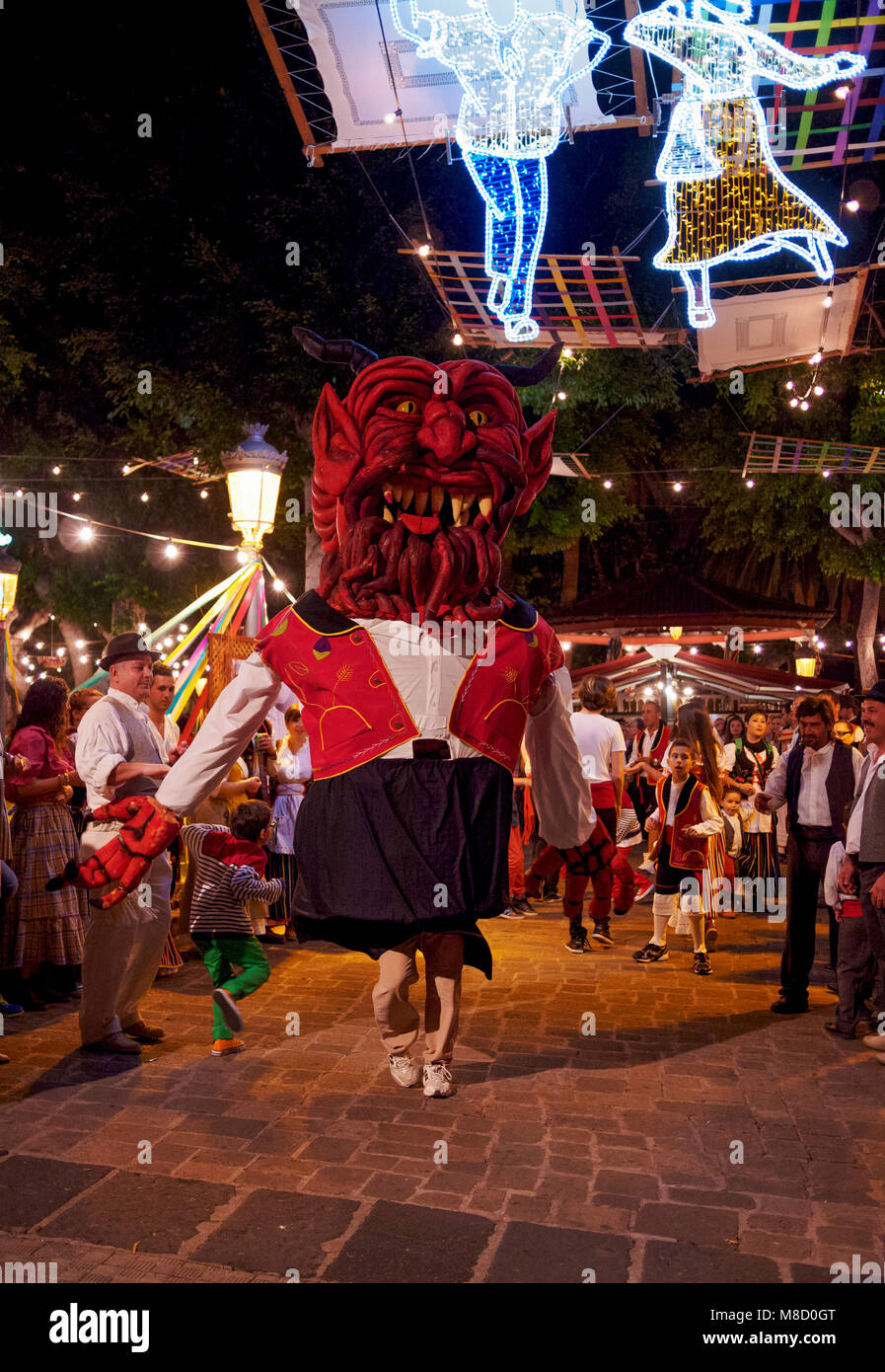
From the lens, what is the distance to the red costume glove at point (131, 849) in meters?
4.17

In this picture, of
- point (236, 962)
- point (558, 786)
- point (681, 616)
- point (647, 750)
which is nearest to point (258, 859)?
point (236, 962)

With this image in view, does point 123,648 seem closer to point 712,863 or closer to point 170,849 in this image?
point 170,849

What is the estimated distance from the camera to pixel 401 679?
3.95 m

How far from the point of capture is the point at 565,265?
26.6ft

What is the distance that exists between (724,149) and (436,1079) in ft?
21.9

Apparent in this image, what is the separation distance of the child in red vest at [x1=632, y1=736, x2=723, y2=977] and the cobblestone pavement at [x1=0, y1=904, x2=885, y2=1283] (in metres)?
1.06

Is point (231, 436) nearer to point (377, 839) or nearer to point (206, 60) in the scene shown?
point (206, 60)

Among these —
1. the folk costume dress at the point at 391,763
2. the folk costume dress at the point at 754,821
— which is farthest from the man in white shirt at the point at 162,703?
the folk costume dress at the point at 754,821

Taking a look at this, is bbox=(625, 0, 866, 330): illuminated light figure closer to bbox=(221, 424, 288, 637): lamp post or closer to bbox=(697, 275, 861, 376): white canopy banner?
bbox=(697, 275, 861, 376): white canopy banner

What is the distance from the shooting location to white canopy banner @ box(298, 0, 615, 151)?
6.95 metres

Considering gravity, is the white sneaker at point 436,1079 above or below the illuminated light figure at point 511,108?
below

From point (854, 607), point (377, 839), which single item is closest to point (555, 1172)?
point (377, 839)

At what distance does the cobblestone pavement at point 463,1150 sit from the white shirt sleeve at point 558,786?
3.80 ft

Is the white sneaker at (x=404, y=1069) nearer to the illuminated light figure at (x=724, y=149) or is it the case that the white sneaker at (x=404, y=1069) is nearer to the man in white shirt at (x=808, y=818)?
the man in white shirt at (x=808, y=818)
